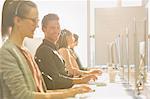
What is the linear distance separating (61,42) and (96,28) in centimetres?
177

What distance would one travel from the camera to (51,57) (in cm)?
212

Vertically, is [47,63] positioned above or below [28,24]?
below

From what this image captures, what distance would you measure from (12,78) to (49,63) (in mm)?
862

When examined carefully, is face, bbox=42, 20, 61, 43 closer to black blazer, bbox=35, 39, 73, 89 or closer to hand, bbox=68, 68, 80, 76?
black blazer, bbox=35, 39, 73, 89

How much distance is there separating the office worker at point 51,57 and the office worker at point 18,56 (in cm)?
63

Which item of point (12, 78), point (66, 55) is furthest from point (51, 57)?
point (66, 55)

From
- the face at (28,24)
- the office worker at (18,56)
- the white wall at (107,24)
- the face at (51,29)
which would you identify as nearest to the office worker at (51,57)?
the face at (51,29)

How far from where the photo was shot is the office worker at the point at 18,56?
1.27 meters

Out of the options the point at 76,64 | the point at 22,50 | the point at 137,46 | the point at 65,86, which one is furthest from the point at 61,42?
the point at 22,50

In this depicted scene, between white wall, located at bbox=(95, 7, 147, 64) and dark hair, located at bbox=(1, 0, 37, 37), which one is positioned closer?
dark hair, located at bbox=(1, 0, 37, 37)

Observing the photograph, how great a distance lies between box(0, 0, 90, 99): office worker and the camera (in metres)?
1.27

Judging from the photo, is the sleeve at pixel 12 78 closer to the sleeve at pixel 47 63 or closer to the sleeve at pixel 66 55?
the sleeve at pixel 47 63

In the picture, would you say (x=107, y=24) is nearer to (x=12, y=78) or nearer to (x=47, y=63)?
(x=47, y=63)

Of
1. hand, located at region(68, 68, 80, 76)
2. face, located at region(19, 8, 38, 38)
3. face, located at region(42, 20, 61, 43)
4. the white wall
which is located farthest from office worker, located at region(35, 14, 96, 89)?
the white wall
